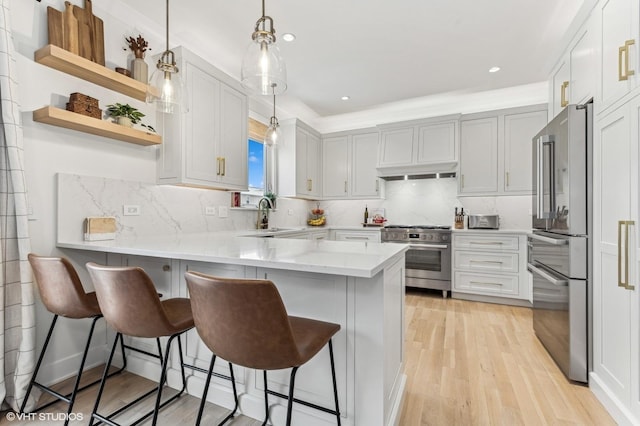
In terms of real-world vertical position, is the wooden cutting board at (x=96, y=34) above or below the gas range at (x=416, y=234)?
above

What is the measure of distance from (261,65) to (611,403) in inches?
103

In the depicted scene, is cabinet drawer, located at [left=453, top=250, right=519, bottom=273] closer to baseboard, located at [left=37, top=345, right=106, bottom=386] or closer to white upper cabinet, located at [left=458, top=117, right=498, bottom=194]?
white upper cabinet, located at [left=458, top=117, right=498, bottom=194]

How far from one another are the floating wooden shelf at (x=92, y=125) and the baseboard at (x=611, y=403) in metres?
3.42

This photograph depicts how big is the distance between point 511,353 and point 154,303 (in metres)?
2.59

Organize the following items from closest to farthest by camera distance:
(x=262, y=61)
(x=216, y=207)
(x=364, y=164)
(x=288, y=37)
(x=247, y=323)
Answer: (x=247, y=323)
(x=262, y=61)
(x=288, y=37)
(x=216, y=207)
(x=364, y=164)

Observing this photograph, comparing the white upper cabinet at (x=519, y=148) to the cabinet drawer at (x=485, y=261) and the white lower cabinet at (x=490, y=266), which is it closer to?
the white lower cabinet at (x=490, y=266)

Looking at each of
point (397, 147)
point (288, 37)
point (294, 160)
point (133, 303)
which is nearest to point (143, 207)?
point (133, 303)

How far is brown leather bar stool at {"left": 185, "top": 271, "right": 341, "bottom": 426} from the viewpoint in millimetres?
959

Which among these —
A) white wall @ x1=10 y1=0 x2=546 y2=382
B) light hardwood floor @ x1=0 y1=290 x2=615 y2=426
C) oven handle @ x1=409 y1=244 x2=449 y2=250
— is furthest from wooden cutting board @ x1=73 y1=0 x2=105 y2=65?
oven handle @ x1=409 y1=244 x2=449 y2=250

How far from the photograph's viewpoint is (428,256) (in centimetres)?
400

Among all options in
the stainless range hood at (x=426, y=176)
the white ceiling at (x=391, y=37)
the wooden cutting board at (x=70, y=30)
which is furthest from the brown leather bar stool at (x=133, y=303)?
the stainless range hood at (x=426, y=176)

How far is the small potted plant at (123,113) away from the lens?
2215 millimetres

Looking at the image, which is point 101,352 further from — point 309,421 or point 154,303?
point 309,421

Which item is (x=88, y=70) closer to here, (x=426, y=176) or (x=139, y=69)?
(x=139, y=69)
